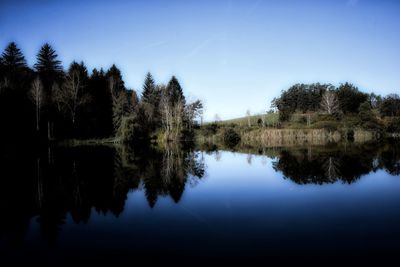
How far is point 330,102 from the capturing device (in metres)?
87.8

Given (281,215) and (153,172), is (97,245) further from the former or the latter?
(153,172)

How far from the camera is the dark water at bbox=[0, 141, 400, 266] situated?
6484mm

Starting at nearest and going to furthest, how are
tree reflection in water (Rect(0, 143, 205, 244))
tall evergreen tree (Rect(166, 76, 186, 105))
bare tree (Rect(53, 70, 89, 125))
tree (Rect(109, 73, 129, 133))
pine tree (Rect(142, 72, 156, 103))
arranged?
1. tree reflection in water (Rect(0, 143, 205, 244))
2. bare tree (Rect(53, 70, 89, 125))
3. tree (Rect(109, 73, 129, 133))
4. tall evergreen tree (Rect(166, 76, 186, 105))
5. pine tree (Rect(142, 72, 156, 103))

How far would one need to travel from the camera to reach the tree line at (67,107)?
47.4 metres

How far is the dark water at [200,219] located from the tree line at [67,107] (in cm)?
3609

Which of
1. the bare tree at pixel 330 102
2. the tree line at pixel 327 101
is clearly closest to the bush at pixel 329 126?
the tree line at pixel 327 101

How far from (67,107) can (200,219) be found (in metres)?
52.9

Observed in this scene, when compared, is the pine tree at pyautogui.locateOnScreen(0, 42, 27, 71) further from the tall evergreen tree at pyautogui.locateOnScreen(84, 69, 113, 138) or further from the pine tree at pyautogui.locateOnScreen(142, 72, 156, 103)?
the pine tree at pyautogui.locateOnScreen(142, 72, 156, 103)

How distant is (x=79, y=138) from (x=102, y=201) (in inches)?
1808

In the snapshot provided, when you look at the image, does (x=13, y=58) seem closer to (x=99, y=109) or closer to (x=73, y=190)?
(x=99, y=109)

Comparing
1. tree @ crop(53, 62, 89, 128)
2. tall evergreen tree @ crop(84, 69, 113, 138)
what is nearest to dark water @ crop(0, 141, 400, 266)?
tree @ crop(53, 62, 89, 128)

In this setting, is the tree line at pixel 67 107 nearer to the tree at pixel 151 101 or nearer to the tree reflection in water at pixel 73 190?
the tree at pixel 151 101

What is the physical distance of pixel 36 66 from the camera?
7006 cm

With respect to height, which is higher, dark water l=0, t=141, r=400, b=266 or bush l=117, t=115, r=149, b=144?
bush l=117, t=115, r=149, b=144
